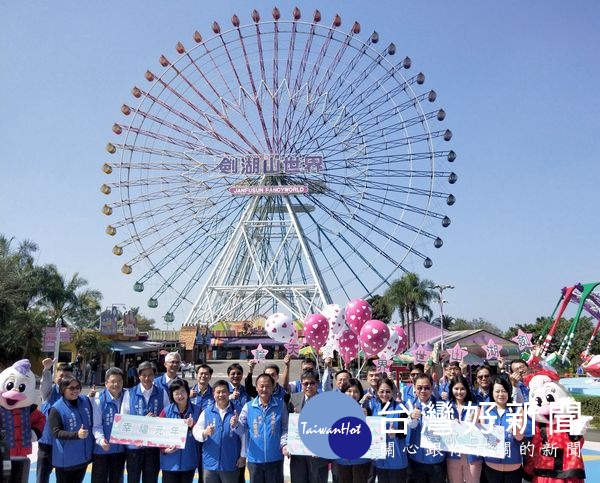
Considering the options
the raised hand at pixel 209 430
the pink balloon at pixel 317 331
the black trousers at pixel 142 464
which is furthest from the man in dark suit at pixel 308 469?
the pink balloon at pixel 317 331

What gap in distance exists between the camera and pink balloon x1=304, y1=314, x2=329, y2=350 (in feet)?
47.4

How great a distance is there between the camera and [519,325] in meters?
64.2

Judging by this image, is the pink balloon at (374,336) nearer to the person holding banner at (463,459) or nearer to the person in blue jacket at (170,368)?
the person in blue jacket at (170,368)

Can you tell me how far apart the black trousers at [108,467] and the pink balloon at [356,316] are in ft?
29.0

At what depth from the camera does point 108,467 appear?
18.8ft

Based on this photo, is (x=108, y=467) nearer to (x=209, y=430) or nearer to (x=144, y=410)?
(x=144, y=410)

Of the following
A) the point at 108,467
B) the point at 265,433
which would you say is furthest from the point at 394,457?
the point at 108,467

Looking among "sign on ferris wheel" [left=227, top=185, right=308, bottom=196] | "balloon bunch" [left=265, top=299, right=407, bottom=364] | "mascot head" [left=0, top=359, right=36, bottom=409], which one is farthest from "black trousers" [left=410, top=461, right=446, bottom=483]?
"sign on ferris wheel" [left=227, top=185, right=308, bottom=196]

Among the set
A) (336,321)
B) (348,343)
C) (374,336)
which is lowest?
(348,343)

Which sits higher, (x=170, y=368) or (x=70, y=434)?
(x=170, y=368)

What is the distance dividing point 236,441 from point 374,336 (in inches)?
306

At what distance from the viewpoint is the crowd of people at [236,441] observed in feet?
17.5

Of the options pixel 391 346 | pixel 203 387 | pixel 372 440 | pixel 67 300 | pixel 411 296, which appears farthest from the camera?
pixel 411 296

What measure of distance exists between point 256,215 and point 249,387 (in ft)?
99.9
